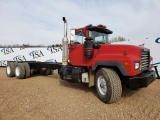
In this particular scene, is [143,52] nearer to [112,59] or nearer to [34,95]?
[112,59]

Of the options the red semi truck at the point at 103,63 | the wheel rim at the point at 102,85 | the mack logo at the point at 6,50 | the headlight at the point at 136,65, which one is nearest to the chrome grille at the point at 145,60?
the red semi truck at the point at 103,63

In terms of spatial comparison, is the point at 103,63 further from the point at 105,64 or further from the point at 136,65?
the point at 136,65

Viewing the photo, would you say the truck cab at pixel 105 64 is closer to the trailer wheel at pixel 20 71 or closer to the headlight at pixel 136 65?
the headlight at pixel 136 65

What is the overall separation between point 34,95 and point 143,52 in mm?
4076

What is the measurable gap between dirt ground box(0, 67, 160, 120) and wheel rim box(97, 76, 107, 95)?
0.34 metres

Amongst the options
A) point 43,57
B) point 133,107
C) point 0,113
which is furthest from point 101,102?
point 43,57

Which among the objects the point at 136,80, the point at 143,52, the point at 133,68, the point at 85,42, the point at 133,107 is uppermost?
the point at 85,42

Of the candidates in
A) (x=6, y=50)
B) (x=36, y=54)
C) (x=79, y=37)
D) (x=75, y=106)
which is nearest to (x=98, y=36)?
(x=79, y=37)

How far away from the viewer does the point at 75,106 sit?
211 inches

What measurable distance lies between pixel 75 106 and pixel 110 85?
123cm

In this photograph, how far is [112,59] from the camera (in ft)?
17.8

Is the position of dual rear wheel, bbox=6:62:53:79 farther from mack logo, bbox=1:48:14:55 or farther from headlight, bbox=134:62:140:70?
mack logo, bbox=1:48:14:55

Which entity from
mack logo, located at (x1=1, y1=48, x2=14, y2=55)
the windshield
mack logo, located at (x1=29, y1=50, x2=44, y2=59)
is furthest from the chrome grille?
mack logo, located at (x1=1, y1=48, x2=14, y2=55)

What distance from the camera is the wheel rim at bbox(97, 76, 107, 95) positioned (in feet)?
18.8
